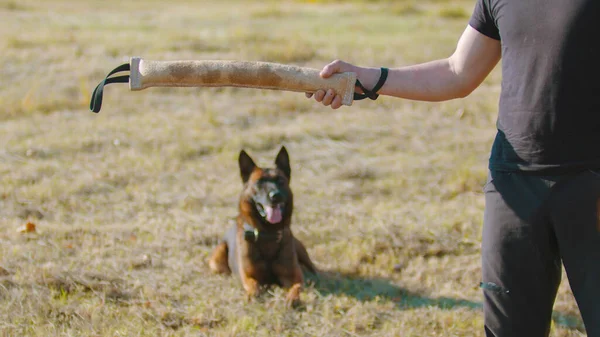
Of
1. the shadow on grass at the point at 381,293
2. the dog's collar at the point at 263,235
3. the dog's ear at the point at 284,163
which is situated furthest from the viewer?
the dog's ear at the point at 284,163

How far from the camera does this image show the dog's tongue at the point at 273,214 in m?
5.21

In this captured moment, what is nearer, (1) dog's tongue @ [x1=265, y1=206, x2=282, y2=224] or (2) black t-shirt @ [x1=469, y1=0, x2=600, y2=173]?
(2) black t-shirt @ [x1=469, y1=0, x2=600, y2=173]

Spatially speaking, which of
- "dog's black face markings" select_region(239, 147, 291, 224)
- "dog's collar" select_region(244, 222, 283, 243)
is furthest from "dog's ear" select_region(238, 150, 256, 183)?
"dog's collar" select_region(244, 222, 283, 243)

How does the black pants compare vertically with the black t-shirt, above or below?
below

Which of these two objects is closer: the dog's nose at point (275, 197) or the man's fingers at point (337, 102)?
the man's fingers at point (337, 102)

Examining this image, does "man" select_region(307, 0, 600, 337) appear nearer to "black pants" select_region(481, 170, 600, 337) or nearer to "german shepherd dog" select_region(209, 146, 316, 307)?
"black pants" select_region(481, 170, 600, 337)

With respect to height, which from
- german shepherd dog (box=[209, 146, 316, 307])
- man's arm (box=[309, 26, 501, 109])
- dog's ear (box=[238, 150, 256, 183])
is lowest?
german shepherd dog (box=[209, 146, 316, 307])

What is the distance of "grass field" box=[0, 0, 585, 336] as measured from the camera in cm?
463

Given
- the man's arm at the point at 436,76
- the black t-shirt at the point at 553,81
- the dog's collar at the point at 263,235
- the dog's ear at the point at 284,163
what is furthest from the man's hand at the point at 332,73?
the dog's ear at the point at 284,163

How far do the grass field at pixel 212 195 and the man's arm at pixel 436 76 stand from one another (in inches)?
69.2

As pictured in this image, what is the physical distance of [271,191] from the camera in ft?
17.2

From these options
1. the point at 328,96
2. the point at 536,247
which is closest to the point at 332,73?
the point at 328,96

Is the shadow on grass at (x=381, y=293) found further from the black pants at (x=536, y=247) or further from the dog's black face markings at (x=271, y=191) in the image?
the black pants at (x=536, y=247)

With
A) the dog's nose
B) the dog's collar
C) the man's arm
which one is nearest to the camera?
the man's arm
